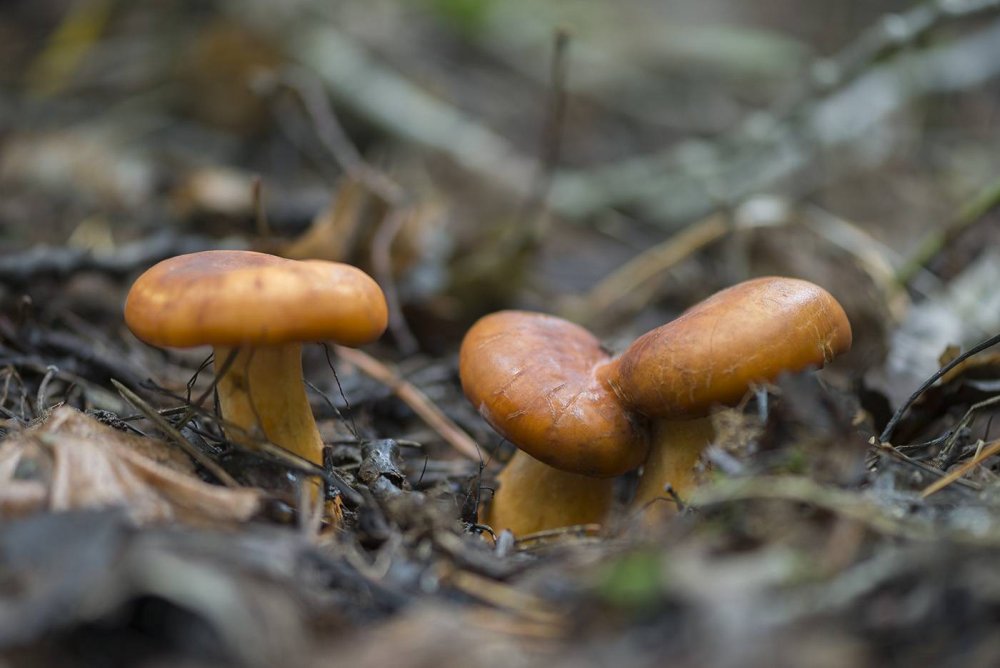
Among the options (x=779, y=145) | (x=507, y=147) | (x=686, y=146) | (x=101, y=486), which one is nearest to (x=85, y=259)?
(x=101, y=486)

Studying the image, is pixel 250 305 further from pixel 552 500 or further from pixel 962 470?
pixel 962 470

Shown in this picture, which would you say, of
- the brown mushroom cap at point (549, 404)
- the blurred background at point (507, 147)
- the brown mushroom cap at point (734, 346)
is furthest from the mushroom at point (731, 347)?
the blurred background at point (507, 147)

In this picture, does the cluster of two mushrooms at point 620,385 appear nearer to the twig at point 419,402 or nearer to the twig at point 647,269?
the twig at point 419,402

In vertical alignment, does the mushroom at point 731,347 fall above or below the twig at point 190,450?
above

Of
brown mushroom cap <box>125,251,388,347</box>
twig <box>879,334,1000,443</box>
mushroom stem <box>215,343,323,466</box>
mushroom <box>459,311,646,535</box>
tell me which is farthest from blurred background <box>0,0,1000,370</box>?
brown mushroom cap <box>125,251,388,347</box>

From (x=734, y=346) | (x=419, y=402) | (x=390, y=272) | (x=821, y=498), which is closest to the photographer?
(x=821, y=498)

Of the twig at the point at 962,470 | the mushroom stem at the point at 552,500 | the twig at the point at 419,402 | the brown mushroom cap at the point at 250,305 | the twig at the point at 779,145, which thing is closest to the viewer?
the brown mushroom cap at the point at 250,305

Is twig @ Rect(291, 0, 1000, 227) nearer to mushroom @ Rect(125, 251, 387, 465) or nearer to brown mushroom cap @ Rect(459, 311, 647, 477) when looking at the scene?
brown mushroom cap @ Rect(459, 311, 647, 477)
